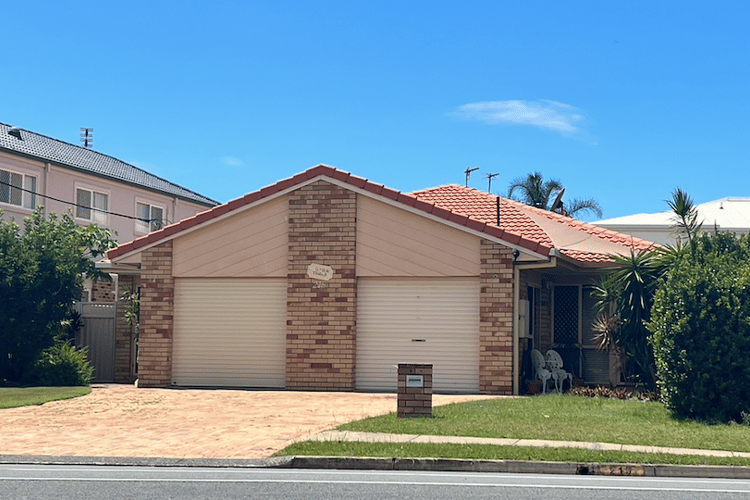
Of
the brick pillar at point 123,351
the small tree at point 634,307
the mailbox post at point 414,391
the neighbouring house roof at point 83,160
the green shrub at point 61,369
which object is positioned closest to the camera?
the mailbox post at point 414,391

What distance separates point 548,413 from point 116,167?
3258cm

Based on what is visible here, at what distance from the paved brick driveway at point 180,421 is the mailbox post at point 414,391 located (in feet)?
3.11

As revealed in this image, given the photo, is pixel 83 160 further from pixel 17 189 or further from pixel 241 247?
pixel 241 247

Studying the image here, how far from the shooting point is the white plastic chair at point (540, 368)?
2116cm


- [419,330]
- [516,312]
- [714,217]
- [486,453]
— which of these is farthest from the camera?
[714,217]

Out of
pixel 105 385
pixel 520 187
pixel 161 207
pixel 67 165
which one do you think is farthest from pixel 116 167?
pixel 105 385

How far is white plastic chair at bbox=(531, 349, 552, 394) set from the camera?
833 inches

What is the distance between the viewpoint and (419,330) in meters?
20.4

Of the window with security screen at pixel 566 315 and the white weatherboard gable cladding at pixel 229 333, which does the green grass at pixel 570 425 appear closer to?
the white weatherboard gable cladding at pixel 229 333

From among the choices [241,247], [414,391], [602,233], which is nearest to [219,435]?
[414,391]

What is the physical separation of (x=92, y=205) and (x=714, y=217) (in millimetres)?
25279

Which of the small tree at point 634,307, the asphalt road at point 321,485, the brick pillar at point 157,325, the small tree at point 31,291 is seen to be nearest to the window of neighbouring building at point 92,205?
the small tree at point 31,291

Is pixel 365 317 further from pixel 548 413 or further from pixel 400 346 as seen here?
pixel 548 413

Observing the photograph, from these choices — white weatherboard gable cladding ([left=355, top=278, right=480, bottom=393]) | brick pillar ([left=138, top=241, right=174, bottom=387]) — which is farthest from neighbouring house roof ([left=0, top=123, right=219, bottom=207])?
white weatherboard gable cladding ([left=355, top=278, right=480, bottom=393])
